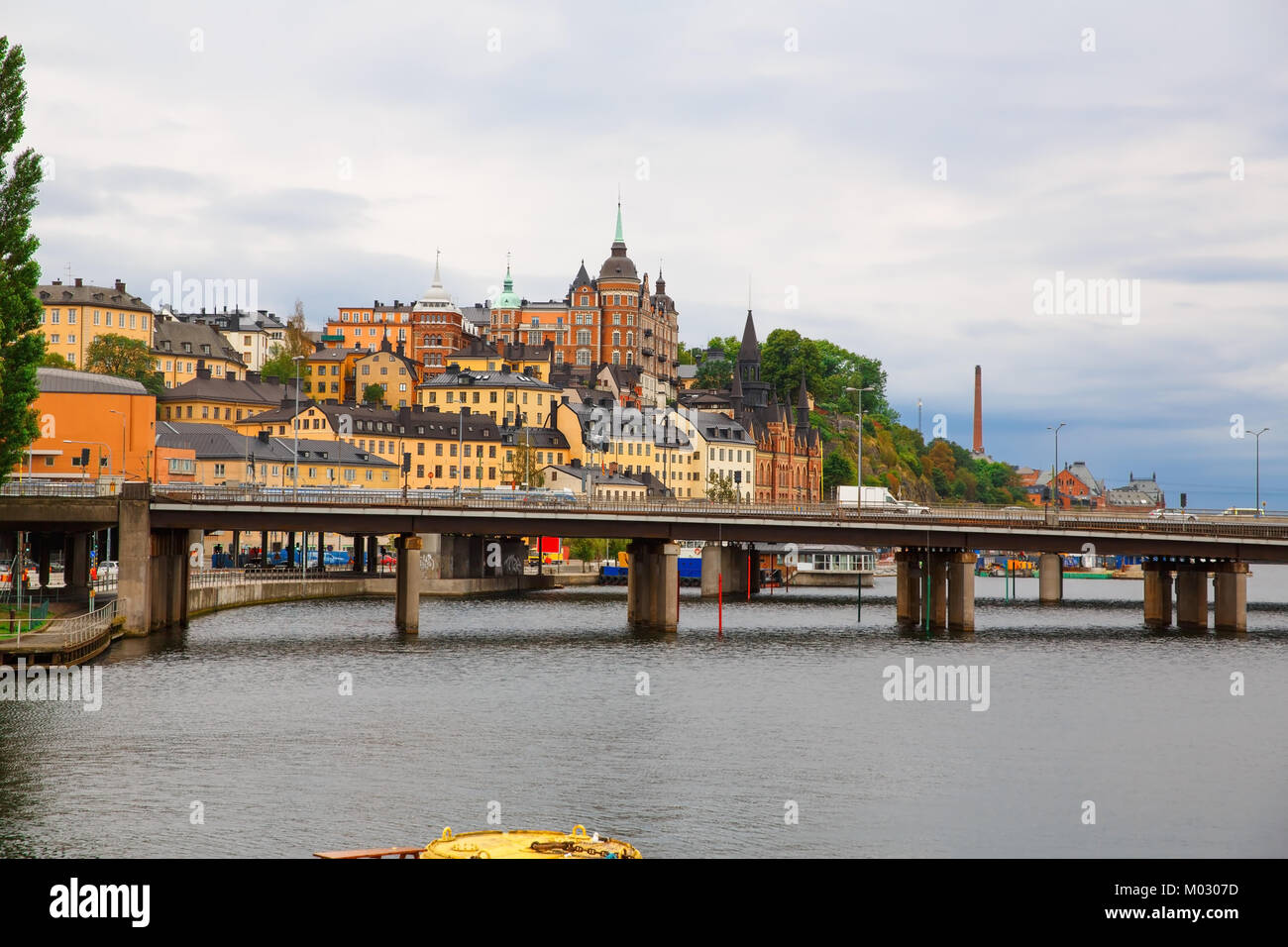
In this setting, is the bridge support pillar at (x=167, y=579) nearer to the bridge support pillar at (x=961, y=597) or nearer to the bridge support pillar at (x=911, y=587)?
the bridge support pillar at (x=961, y=597)

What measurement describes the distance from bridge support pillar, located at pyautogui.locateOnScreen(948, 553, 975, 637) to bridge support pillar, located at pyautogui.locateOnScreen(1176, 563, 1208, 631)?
20941mm

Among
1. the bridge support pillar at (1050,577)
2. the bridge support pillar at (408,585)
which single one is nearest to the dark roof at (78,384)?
the bridge support pillar at (408,585)

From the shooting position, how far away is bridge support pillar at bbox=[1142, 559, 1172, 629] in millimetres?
126000

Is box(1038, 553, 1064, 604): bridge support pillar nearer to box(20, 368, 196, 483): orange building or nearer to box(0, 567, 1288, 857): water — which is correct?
box(0, 567, 1288, 857): water

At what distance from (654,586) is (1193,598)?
1769 inches

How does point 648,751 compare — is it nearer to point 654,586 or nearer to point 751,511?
point 751,511

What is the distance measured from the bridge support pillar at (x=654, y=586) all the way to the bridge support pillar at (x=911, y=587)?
21227 mm

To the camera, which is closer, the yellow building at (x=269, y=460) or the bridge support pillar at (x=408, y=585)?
the bridge support pillar at (x=408, y=585)

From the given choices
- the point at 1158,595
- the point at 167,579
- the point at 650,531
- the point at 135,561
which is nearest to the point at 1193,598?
the point at 1158,595

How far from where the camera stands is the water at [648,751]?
4097 cm

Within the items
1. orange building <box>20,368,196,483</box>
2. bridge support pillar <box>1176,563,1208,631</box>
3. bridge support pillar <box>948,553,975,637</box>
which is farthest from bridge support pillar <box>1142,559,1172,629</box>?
orange building <box>20,368,196,483</box>

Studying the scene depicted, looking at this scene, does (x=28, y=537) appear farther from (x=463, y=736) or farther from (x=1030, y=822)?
(x=1030, y=822)
